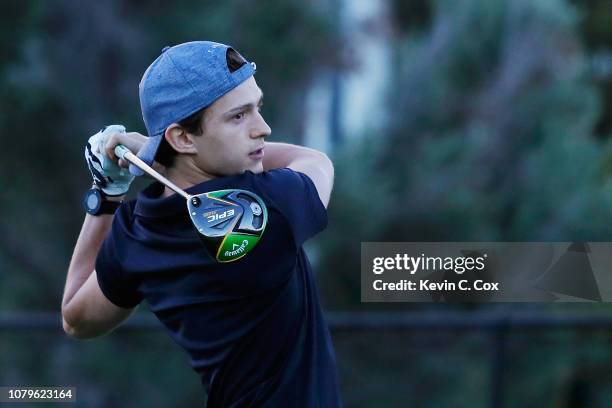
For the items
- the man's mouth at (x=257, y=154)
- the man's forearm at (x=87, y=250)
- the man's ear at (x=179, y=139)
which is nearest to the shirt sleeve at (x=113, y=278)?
the man's forearm at (x=87, y=250)

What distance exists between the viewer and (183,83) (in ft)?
9.44

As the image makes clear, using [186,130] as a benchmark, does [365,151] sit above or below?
above

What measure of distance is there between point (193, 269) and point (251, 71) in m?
0.48

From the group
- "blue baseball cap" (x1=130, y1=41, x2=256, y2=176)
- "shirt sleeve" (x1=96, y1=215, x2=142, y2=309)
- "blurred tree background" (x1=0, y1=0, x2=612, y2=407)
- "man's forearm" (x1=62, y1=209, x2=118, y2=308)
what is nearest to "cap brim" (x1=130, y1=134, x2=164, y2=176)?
"blue baseball cap" (x1=130, y1=41, x2=256, y2=176)

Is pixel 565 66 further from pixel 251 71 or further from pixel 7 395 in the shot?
pixel 251 71

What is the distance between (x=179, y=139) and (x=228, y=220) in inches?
12.9

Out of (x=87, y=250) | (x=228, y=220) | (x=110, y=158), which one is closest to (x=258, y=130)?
(x=228, y=220)

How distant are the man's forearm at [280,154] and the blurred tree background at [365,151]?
18.2ft

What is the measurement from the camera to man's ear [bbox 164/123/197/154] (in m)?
2.92

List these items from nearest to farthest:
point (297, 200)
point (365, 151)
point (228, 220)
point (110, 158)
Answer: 1. point (228, 220)
2. point (297, 200)
3. point (110, 158)
4. point (365, 151)

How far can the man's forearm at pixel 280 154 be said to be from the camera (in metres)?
3.16

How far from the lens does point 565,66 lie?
11.3 meters

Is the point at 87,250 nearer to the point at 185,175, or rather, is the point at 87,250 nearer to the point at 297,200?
the point at 185,175

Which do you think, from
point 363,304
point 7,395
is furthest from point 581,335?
point 7,395
